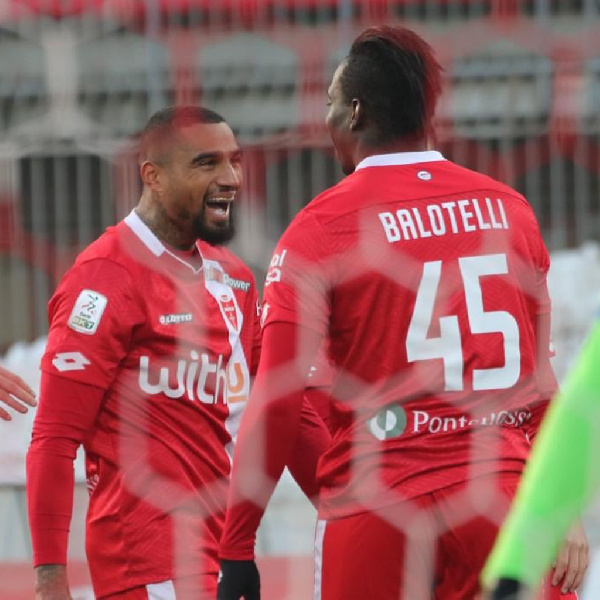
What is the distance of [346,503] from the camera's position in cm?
220

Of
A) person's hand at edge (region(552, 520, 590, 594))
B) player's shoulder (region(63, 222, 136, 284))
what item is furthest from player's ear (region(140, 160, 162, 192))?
→ person's hand at edge (region(552, 520, 590, 594))

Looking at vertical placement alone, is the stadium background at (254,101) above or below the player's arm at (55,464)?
above

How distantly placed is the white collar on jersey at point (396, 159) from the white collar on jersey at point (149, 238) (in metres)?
0.63

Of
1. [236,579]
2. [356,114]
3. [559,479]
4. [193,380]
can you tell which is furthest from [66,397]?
[559,479]

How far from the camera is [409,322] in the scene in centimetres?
215

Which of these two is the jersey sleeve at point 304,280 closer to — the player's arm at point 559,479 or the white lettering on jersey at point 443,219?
the white lettering on jersey at point 443,219

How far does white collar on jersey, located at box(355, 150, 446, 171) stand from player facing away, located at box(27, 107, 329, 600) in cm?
58

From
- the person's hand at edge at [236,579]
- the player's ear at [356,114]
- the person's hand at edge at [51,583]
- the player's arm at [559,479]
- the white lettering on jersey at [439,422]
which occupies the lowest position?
the person's hand at edge at [51,583]

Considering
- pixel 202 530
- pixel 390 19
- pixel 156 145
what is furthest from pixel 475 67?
pixel 202 530

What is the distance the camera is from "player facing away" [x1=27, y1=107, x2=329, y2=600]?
258 centimetres

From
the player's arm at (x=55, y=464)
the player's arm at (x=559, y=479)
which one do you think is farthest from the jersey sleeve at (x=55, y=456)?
the player's arm at (x=559, y=479)

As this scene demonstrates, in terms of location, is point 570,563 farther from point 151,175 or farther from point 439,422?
point 151,175

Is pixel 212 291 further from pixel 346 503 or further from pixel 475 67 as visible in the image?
pixel 475 67

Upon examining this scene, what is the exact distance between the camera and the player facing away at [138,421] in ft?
8.46
